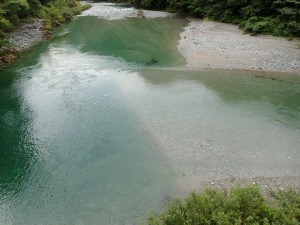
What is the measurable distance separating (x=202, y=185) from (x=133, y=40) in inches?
825

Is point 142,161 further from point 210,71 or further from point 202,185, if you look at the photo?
point 210,71

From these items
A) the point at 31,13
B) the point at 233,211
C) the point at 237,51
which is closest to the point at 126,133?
the point at 233,211

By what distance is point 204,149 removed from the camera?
1303 cm

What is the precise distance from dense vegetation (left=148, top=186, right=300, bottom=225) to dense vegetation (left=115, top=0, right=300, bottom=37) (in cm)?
2130

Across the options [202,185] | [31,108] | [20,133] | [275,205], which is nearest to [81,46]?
[31,108]

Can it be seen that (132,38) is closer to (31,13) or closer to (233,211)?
(31,13)

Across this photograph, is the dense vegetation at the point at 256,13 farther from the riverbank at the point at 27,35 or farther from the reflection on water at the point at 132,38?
the riverbank at the point at 27,35

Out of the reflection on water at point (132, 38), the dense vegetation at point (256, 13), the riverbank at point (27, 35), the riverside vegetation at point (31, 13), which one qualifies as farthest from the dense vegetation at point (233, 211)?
the riverbank at point (27, 35)

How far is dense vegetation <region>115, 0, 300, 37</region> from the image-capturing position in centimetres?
2622

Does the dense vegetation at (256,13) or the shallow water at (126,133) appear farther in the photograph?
the dense vegetation at (256,13)

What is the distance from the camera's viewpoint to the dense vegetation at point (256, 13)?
86.0 ft

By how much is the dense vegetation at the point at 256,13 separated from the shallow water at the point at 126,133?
9.04m

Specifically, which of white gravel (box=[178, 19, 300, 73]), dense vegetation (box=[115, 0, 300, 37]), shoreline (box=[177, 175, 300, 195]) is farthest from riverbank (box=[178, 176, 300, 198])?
dense vegetation (box=[115, 0, 300, 37])

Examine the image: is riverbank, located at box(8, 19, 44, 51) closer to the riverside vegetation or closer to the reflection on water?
the riverside vegetation
